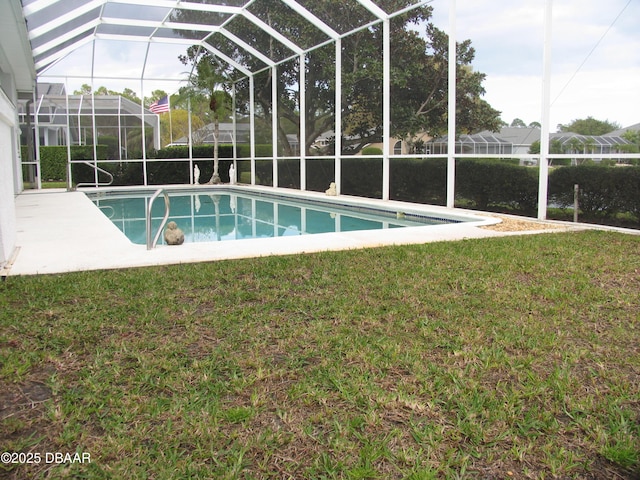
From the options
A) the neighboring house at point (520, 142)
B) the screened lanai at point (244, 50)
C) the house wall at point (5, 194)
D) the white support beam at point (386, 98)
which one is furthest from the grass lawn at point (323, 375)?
the screened lanai at point (244, 50)

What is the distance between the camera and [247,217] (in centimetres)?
1277

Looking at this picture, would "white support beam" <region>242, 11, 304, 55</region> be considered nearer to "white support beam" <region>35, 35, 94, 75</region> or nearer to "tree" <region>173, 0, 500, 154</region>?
"tree" <region>173, 0, 500, 154</region>

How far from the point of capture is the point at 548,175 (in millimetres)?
9078

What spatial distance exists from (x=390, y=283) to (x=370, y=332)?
129cm

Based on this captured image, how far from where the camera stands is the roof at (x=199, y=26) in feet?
42.4

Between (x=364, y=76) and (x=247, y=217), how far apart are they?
14.0ft

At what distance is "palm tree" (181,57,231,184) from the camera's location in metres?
20.0

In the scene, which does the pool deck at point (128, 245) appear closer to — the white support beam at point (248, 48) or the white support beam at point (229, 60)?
the white support beam at point (248, 48)

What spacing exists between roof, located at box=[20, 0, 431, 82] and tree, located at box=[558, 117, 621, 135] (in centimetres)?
435

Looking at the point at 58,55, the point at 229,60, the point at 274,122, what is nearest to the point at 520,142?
the point at 274,122

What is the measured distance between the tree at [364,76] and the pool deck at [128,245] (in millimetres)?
2802

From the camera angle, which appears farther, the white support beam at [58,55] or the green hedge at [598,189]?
the white support beam at [58,55]

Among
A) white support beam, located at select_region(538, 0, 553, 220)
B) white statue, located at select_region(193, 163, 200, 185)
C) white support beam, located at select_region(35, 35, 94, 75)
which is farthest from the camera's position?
white statue, located at select_region(193, 163, 200, 185)

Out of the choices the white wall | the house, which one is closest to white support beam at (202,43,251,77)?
the house
